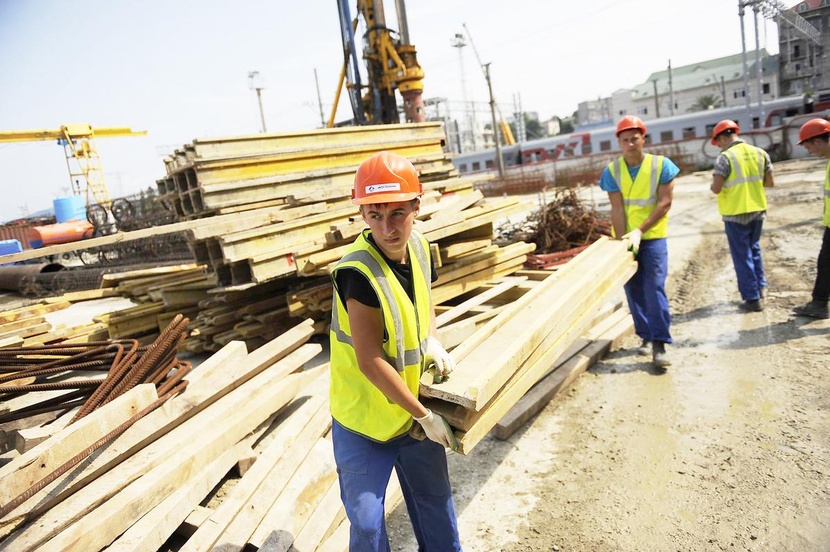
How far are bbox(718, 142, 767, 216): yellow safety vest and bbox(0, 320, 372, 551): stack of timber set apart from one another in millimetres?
4993

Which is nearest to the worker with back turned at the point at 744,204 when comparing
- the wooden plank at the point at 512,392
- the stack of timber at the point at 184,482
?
the wooden plank at the point at 512,392

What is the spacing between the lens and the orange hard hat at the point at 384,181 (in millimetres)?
1898

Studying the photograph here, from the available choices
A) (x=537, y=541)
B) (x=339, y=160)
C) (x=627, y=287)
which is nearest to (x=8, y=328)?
(x=339, y=160)

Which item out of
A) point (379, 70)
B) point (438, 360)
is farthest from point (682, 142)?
point (438, 360)

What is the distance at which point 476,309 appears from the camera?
15.6 feet

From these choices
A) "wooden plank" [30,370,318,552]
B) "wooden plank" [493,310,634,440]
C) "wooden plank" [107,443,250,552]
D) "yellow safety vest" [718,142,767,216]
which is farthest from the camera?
"yellow safety vest" [718,142,767,216]

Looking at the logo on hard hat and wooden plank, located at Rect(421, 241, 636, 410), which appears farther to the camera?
wooden plank, located at Rect(421, 241, 636, 410)

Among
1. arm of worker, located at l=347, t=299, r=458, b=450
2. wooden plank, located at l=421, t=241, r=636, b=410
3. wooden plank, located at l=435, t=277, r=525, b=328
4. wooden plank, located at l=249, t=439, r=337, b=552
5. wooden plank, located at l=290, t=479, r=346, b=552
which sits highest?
arm of worker, located at l=347, t=299, r=458, b=450

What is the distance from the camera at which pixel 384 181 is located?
1.91m

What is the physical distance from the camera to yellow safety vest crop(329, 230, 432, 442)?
1.93 metres

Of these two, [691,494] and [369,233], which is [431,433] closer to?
[369,233]

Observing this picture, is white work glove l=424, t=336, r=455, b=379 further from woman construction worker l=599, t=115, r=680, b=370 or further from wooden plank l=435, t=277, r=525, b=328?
woman construction worker l=599, t=115, r=680, b=370

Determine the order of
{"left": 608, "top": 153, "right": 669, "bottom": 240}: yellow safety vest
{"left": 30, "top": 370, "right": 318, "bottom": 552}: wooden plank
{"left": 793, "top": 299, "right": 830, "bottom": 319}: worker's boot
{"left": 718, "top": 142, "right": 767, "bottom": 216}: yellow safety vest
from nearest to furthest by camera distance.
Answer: {"left": 30, "top": 370, "right": 318, "bottom": 552}: wooden plank, {"left": 608, "top": 153, "right": 669, "bottom": 240}: yellow safety vest, {"left": 793, "top": 299, "right": 830, "bottom": 319}: worker's boot, {"left": 718, "top": 142, "right": 767, "bottom": 216}: yellow safety vest

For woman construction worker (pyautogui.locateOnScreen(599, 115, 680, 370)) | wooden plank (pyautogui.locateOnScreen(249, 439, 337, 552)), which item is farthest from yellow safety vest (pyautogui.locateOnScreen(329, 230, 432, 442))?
woman construction worker (pyautogui.locateOnScreen(599, 115, 680, 370))
